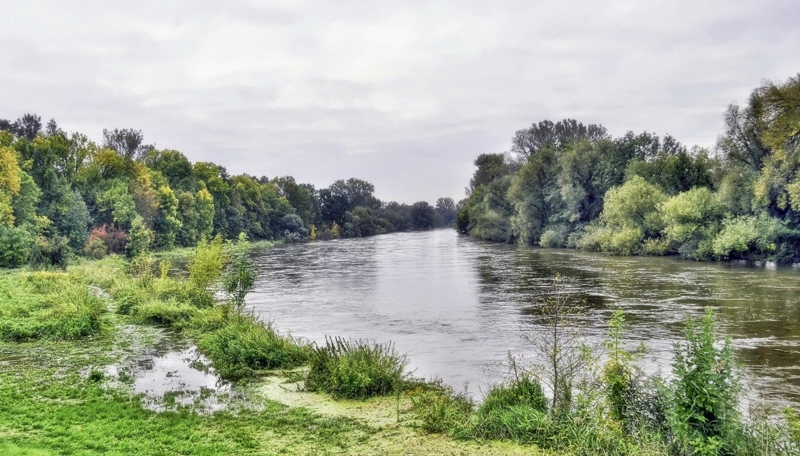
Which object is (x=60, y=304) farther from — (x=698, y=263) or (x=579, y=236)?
(x=579, y=236)

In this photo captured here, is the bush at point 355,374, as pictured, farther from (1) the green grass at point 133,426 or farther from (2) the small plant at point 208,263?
(2) the small plant at point 208,263

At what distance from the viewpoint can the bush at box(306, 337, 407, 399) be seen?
469 inches

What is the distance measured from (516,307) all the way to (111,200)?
52476 mm

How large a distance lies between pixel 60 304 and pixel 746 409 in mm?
20838

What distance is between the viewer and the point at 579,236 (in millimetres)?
59094

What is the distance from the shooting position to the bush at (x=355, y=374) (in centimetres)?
1192

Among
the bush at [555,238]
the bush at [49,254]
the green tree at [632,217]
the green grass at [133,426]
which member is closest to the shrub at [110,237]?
the bush at [49,254]

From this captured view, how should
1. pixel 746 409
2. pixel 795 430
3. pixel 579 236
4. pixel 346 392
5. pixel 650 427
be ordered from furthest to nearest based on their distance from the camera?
pixel 579 236 → pixel 346 392 → pixel 746 409 → pixel 650 427 → pixel 795 430

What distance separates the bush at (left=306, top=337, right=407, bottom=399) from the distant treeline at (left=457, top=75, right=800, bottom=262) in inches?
1332

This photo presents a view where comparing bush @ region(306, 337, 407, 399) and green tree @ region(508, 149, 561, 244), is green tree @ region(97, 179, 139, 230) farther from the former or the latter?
bush @ region(306, 337, 407, 399)

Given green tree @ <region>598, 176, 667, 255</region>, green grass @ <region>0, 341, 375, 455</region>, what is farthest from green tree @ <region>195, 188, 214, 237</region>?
green grass @ <region>0, 341, 375, 455</region>

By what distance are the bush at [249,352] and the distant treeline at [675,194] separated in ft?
113

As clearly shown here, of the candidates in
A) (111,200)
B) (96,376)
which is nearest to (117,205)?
(111,200)

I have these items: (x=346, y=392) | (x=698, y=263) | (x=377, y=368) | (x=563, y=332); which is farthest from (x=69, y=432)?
(x=698, y=263)
